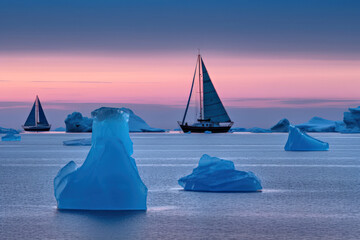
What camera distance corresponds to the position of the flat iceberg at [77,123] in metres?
115

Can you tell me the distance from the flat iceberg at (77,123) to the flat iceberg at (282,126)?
38.3 meters

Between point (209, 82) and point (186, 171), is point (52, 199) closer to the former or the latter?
point (186, 171)

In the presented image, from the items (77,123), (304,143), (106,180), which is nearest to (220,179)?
(106,180)

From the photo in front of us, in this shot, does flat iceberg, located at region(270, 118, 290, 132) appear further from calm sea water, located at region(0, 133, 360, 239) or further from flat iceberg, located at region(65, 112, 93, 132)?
calm sea water, located at region(0, 133, 360, 239)

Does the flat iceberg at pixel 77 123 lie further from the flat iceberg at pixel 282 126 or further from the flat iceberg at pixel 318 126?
the flat iceberg at pixel 318 126

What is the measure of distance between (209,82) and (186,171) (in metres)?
71.1

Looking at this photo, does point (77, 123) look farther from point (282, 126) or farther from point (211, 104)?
point (282, 126)

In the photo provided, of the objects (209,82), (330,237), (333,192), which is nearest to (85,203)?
(330,237)

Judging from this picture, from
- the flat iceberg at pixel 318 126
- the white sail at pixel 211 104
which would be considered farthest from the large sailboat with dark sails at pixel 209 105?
the flat iceberg at pixel 318 126

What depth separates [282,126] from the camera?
4469 inches

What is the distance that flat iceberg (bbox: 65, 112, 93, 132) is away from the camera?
377 ft

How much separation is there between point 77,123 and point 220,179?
105 meters

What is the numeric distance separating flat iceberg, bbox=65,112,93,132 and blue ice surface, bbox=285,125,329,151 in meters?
87.6

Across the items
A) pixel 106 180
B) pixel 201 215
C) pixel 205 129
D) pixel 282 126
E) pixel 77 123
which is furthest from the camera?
pixel 77 123
